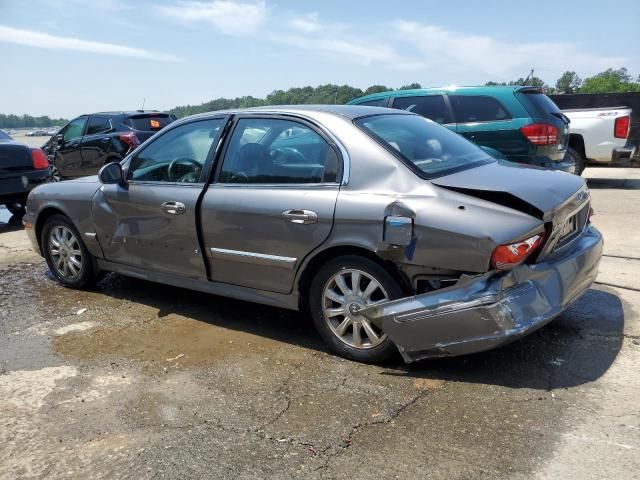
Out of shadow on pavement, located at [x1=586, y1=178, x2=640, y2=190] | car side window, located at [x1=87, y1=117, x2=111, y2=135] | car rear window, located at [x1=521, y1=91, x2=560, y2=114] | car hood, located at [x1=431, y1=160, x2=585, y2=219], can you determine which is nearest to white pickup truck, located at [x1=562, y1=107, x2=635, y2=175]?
shadow on pavement, located at [x1=586, y1=178, x2=640, y2=190]

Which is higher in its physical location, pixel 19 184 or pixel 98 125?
pixel 98 125

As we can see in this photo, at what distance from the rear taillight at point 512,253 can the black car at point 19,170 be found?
7.81 m

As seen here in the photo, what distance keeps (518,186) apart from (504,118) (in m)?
4.64

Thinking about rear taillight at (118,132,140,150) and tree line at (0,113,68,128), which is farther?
tree line at (0,113,68,128)

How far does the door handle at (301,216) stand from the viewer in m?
3.57

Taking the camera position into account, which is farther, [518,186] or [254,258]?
[254,258]

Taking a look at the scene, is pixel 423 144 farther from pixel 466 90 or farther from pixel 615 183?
pixel 615 183

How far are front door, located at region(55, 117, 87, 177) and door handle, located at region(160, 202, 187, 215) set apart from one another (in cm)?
926

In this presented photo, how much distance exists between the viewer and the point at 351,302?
11.6ft

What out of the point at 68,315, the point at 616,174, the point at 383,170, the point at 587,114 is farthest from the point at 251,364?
the point at 616,174

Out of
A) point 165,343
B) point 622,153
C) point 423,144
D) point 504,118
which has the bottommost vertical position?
point 165,343

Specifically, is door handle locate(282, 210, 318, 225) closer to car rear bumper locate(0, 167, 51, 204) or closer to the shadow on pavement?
car rear bumper locate(0, 167, 51, 204)

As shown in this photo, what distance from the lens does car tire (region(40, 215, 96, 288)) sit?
5220 millimetres

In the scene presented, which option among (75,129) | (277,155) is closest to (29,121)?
(75,129)
